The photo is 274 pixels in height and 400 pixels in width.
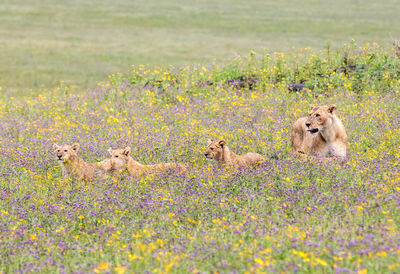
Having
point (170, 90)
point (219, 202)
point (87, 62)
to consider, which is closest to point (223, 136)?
point (219, 202)

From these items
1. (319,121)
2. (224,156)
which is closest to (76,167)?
(224,156)

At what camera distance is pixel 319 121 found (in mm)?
10875

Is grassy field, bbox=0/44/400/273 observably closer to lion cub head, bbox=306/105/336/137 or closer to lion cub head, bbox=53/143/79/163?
lion cub head, bbox=53/143/79/163

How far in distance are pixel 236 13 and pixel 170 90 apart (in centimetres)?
5586

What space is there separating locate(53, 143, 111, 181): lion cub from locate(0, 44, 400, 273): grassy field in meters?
0.29

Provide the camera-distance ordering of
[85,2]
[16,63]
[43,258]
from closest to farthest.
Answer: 1. [43,258]
2. [16,63]
3. [85,2]

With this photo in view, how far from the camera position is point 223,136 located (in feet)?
45.3

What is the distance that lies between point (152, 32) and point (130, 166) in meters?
44.7

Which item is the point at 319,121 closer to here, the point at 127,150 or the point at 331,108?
the point at 331,108

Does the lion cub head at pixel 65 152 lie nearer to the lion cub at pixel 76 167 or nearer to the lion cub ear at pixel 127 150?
the lion cub at pixel 76 167

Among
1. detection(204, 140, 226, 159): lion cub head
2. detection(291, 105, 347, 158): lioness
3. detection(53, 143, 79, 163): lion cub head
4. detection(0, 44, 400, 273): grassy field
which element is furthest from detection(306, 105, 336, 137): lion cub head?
detection(53, 143, 79, 163): lion cub head

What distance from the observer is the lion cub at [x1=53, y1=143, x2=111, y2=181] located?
1135 centimetres

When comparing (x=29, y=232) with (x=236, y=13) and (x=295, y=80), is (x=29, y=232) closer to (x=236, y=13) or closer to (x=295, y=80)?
(x=295, y=80)

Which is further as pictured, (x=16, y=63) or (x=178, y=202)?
(x=16, y=63)
